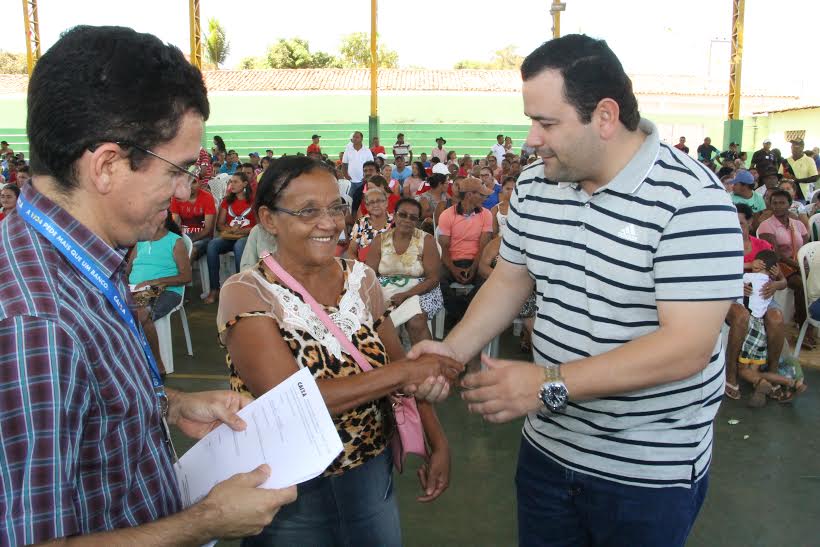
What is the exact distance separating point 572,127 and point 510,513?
2.53 metres

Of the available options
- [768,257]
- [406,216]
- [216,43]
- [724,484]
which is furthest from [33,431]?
[216,43]

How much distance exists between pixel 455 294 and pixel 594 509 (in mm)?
5133

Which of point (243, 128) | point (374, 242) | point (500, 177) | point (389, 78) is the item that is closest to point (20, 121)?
point (243, 128)

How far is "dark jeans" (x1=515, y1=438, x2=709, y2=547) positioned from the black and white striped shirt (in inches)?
1.6

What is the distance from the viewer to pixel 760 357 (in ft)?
18.1

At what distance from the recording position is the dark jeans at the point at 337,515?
2.07 metres

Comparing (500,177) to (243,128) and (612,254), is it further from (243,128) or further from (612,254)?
(243,128)

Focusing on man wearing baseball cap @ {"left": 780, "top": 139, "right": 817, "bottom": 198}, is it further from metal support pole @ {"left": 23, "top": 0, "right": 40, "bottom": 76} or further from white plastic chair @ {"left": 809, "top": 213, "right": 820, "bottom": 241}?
metal support pole @ {"left": 23, "top": 0, "right": 40, "bottom": 76}

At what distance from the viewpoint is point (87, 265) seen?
44.4 inches

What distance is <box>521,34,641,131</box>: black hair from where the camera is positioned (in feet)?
5.77

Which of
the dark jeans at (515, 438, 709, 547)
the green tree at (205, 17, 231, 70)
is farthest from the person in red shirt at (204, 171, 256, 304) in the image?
the green tree at (205, 17, 231, 70)

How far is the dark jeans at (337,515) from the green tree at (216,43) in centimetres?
4740

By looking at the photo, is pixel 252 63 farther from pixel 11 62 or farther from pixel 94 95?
pixel 94 95

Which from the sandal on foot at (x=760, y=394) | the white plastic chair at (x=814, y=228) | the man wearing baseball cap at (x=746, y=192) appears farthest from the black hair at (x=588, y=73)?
the man wearing baseball cap at (x=746, y=192)
